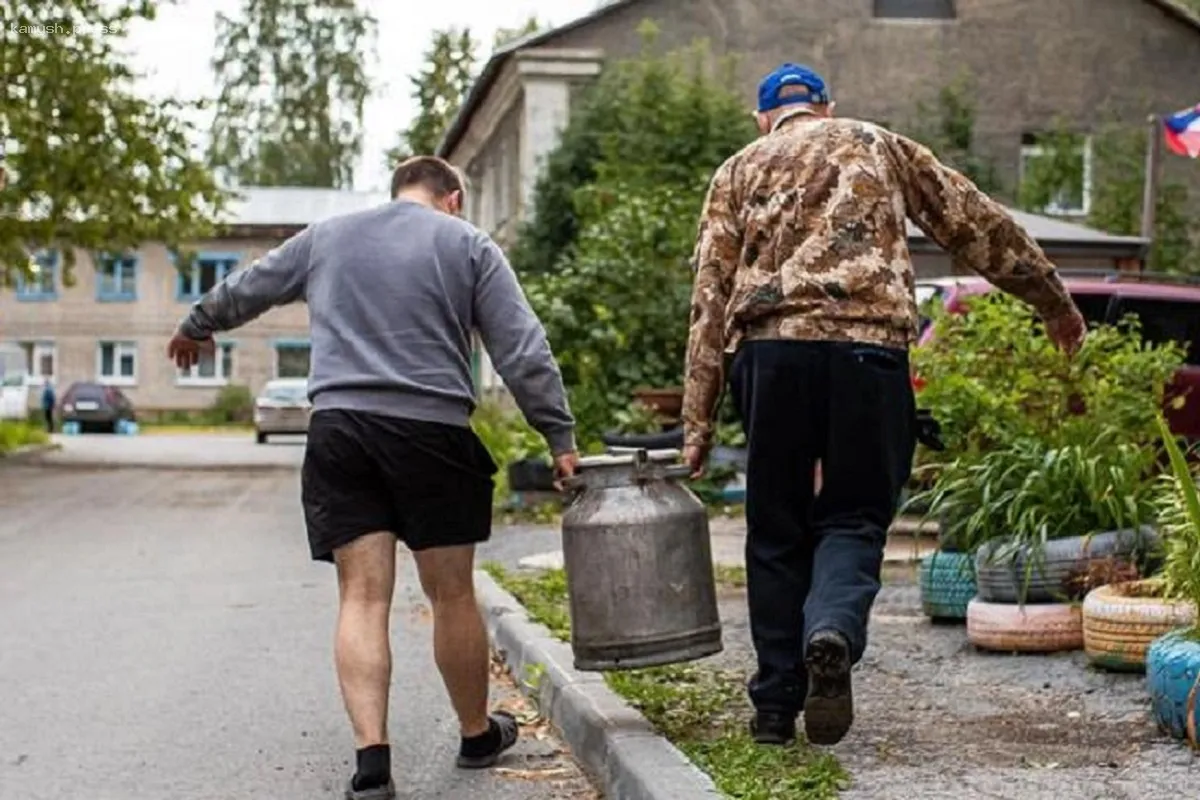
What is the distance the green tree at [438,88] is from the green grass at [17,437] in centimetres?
2595

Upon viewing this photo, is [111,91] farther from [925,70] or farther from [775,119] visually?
[775,119]

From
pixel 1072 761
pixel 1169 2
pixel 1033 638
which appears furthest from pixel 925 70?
pixel 1072 761

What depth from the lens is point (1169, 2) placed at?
117ft

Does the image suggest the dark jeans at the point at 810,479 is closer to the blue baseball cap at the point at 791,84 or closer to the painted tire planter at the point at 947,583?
the blue baseball cap at the point at 791,84

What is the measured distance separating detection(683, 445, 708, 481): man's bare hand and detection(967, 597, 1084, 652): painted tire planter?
2077mm

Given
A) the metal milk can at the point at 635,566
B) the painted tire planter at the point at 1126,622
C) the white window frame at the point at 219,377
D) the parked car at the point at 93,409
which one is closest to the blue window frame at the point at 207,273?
the white window frame at the point at 219,377

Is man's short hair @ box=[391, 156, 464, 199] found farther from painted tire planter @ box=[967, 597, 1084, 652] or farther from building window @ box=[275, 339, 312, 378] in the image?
building window @ box=[275, 339, 312, 378]

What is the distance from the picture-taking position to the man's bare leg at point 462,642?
6281 millimetres

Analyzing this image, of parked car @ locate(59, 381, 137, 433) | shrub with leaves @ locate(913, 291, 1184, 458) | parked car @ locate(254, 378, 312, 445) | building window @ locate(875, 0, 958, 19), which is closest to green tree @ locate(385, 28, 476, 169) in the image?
parked car @ locate(59, 381, 137, 433)

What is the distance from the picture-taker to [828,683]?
5586 millimetres

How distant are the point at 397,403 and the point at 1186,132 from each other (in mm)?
12857

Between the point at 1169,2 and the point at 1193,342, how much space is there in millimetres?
21258

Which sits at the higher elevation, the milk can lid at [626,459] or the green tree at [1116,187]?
the green tree at [1116,187]

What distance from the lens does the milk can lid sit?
637 cm
